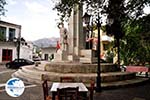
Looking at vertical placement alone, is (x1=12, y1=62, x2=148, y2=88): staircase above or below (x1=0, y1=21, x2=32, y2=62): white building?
below

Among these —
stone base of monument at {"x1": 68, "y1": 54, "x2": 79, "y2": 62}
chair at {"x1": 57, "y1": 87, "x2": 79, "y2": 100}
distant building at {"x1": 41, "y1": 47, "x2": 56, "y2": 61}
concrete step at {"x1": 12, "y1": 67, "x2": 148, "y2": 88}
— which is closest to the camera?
chair at {"x1": 57, "y1": 87, "x2": 79, "y2": 100}

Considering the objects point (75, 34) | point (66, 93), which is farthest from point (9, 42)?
point (66, 93)

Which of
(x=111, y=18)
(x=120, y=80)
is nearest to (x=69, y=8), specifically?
(x=111, y=18)

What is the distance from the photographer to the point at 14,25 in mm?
52188

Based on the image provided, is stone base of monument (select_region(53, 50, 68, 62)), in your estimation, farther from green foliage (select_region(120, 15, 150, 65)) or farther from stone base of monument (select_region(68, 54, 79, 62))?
green foliage (select_region(120, 15, 150, 65))

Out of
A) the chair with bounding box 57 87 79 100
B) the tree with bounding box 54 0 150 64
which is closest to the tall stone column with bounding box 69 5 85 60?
the tree with bounding box 54 0 150 64

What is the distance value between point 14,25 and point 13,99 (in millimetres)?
43546

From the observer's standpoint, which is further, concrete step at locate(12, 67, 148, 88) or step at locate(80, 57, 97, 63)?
step at locate(80, 57, 97, 63)

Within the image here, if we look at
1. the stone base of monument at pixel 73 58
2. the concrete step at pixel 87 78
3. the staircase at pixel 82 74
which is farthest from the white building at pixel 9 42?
the concrete step at pixel 87 78

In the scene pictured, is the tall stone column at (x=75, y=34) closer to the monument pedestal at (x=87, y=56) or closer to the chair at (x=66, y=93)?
the monument pedestal at (x=87, y=56)

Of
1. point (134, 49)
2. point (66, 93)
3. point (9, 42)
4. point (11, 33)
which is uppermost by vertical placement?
point (11, 33)

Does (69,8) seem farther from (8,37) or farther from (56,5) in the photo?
(8,37)

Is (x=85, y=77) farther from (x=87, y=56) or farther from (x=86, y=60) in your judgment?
(x=87, y=56)

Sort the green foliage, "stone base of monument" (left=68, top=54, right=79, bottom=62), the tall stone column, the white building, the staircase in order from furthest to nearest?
1. the white building
2. the green foliage
3. the tall stone column
4. "stone base of monument" (left=68, top=54, right=79, bottom=62)
5. the staircase
